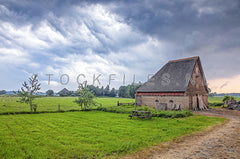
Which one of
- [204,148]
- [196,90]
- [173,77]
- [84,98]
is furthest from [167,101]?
[204,148]

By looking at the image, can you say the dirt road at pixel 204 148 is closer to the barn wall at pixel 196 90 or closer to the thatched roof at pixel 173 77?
the thatched roof at pixel 173 77

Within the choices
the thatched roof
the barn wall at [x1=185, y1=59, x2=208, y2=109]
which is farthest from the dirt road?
the barn wall at [x1=185, y1=59, x2=208, y2=109]

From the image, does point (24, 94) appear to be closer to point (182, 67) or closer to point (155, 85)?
point (155, 85)

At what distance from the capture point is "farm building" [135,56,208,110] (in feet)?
81.1

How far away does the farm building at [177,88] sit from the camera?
2472cm

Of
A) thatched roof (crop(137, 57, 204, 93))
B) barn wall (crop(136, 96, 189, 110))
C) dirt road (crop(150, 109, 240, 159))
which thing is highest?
thatched roof (crop(137, 57, 204, 93))

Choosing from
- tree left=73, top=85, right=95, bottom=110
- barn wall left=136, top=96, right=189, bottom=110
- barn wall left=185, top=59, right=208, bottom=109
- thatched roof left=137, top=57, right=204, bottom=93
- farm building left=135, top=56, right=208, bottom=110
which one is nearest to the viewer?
barn wall left=136, top=96, right=189, bottom=110

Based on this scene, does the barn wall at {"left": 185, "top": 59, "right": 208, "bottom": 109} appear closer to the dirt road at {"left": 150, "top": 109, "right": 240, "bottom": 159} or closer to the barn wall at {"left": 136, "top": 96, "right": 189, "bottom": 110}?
the barn wall at {"left": 136, "top": 96, "right": 189, "bottom": 110}

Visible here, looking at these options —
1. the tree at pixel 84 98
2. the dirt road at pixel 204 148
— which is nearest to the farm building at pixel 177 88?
the tree at pixel 84 98

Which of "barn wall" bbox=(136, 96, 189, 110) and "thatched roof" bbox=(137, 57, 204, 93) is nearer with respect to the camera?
"barn wall" bbox=(136, 96, 189, 110)

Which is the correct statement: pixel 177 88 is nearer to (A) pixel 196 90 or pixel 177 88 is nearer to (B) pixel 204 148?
(A) pixel 196 90

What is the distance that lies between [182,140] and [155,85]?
67.2 feet

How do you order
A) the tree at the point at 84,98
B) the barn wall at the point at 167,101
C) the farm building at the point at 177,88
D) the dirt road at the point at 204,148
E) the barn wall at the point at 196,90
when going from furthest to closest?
the tree at the point at 84,98
the barn wall at the point at 196,90
the farm building at the point at 177,88
the barn wall at the point at 167,101
the dirt road at the point at 204,148

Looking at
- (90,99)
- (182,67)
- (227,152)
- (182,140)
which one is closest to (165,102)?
(182,67)
